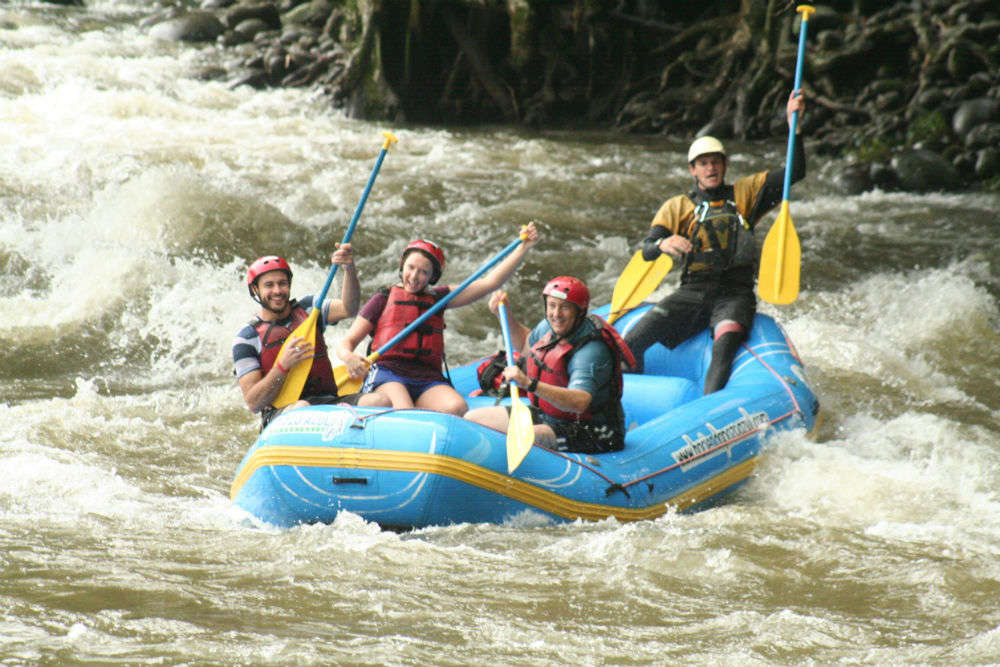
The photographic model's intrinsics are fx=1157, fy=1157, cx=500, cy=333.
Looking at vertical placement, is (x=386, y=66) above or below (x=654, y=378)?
above

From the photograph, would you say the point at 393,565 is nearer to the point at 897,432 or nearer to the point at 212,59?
the point at 897,432

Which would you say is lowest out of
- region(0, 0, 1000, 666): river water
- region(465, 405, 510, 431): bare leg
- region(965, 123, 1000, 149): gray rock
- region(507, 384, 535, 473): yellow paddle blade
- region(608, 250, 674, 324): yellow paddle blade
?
region(0, 0, 1000, 666): river water

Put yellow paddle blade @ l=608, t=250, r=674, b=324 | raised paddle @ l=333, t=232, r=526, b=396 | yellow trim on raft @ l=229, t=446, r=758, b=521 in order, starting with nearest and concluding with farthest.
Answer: yellow trim on raft @ l=229, t=446, r=758, b=521 → raised paddle @ l=333, t=232, r=526, b=396 → yellow paddle blade @ l=608, t=250, r=674, b=324

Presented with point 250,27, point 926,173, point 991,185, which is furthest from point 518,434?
point 250,27

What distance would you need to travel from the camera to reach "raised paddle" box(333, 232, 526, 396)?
4.71 metres

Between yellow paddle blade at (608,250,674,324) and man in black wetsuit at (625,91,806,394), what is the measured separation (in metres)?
0.26

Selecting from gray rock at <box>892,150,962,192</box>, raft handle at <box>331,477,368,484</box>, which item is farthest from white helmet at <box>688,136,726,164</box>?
gray rock at <box>892,150,962,192</box>

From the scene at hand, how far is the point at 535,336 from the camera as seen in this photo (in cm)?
466

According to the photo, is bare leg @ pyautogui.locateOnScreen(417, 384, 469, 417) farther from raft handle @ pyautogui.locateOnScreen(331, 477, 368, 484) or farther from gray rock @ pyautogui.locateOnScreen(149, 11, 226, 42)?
gray rock @ pyautogui.locateOnScreen(149, 11, 226, 42)

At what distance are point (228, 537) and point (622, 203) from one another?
21.3ft

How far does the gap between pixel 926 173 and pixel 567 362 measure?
6969 millimetres

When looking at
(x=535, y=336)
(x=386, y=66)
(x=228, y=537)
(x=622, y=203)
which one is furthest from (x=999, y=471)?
(x=386, y=66)

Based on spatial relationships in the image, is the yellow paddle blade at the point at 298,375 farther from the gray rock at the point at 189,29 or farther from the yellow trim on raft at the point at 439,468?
the gray rock at the point at 189,29

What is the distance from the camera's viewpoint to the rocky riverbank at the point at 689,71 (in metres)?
10.9
